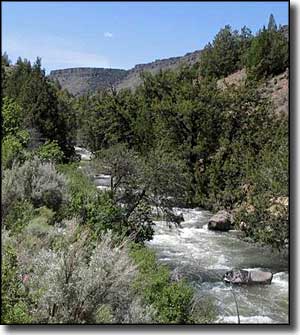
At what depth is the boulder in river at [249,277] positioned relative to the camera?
697cm

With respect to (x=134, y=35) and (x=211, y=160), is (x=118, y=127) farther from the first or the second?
(x=134, y=35)

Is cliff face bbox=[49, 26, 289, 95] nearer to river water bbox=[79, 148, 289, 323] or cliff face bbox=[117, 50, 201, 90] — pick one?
cliff face bbox=[117, 50, 201, 90]

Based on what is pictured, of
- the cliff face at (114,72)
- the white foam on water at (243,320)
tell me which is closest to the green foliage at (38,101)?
the cliff face at (114,72)

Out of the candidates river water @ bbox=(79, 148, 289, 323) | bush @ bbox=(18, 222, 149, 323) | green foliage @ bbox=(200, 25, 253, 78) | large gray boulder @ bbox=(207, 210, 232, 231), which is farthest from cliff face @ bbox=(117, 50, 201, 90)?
green foliage @ bbox=(200, 25, 253, 78)

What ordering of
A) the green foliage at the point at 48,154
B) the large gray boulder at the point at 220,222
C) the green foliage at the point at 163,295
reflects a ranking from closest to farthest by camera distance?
1. the green foliage at the point at 163,295
2. the green foliage at the point at 48,154
3. the large gray boulder at the point at 220,222

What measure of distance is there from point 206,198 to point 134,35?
10249mm

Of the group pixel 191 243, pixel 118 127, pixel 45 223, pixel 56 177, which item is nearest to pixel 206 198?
pixel 191 243

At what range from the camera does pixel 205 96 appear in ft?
49.6

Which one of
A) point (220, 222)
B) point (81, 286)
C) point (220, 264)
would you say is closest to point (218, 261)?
point (220, 264)

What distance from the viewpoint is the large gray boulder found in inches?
440

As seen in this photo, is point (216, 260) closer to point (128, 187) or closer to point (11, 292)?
point (128, 187)

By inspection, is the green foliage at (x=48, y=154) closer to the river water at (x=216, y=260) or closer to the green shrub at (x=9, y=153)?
the river water at (x=216, y=260)

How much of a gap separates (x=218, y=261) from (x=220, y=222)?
9.94ft

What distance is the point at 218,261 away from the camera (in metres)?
8.24
